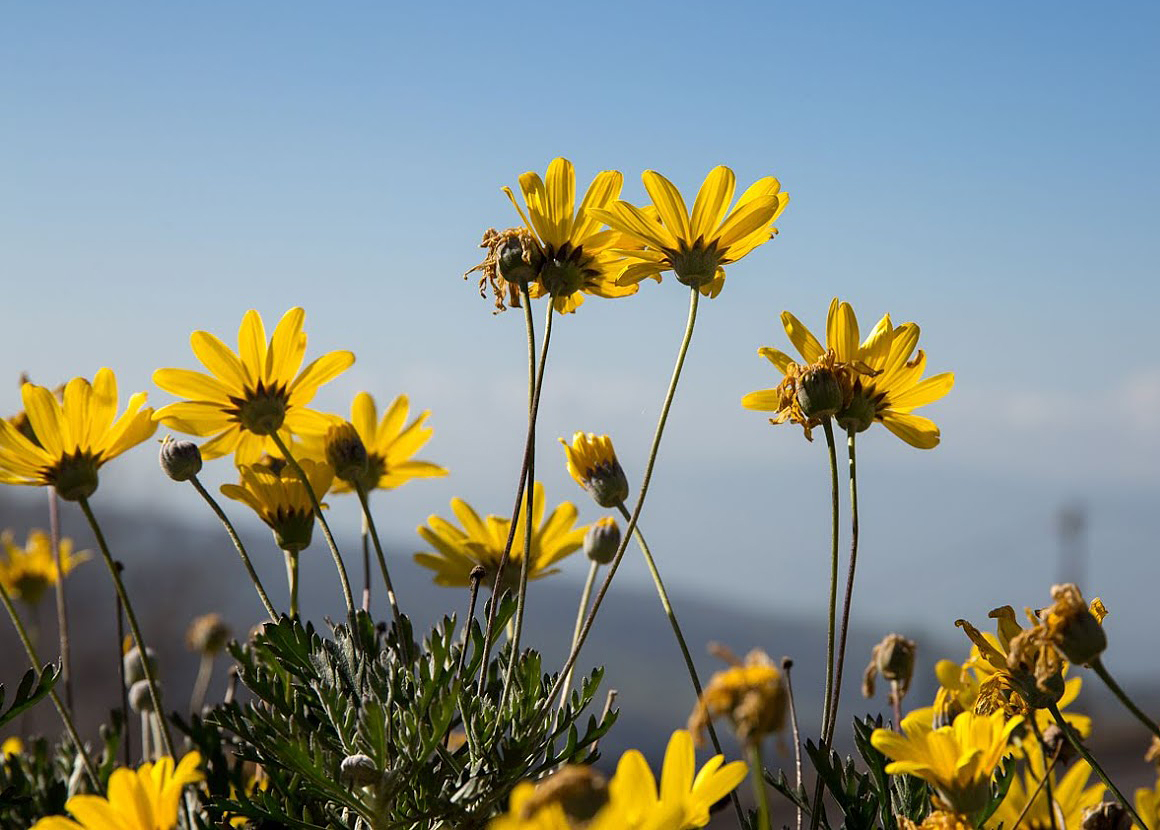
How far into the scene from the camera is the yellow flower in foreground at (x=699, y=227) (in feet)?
4.26

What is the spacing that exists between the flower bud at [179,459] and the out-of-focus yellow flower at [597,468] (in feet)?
1.52

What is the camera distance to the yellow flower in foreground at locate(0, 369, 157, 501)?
4.58ft

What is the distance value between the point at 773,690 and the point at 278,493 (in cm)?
86

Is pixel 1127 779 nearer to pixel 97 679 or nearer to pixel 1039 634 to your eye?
pixel 1039 634

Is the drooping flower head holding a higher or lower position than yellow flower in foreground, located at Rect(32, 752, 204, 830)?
higher

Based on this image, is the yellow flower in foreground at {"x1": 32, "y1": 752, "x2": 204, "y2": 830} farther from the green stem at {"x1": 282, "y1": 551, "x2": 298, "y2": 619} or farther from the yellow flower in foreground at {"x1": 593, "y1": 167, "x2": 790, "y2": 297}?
the yellow flower in foreground at {"x1": 593, "y1": 167, "x2": 790, "y2": 297}

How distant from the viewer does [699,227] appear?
133cm

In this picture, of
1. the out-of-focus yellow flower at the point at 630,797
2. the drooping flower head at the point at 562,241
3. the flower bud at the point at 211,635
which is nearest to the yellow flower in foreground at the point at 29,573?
the flower bud at the point at 211,635

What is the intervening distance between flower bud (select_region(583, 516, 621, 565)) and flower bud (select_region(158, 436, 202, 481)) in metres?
0.51

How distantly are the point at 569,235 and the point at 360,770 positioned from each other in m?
0.65

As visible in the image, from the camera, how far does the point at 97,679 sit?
7.66m

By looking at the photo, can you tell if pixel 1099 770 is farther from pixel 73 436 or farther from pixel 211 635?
pixel 211 635

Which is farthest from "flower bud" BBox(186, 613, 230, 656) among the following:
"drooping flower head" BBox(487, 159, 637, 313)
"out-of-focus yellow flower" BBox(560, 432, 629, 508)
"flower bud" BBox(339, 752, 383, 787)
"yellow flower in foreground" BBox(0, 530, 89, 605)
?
"flower bud" BBox(339, 752, 383, 787)

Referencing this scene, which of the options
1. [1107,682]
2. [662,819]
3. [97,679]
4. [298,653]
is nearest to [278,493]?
[298,653]
